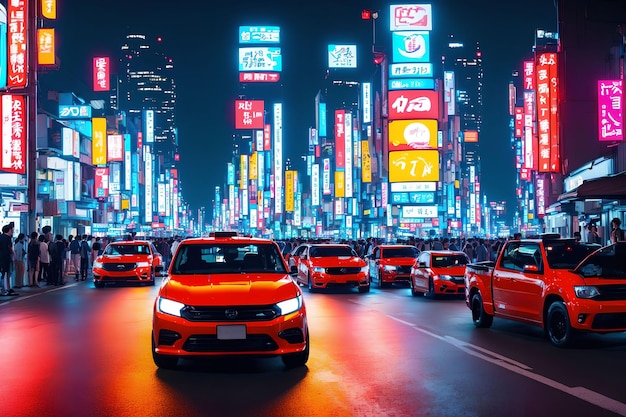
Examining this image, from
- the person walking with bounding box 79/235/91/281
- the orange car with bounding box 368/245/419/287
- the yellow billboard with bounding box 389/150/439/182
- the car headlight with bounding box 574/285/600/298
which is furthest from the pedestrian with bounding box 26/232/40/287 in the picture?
the yellow billboard with bounding box 389/150/439/182

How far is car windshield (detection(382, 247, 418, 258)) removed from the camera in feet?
89.9

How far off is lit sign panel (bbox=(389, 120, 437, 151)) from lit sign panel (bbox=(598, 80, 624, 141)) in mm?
20243

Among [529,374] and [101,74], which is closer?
[529,374]

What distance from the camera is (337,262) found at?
23734 millimetres

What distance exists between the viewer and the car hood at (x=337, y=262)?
23609 mm

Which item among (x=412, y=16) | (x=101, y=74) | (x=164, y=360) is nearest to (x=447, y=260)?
(x=164, y=360)

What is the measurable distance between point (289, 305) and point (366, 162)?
99.7 metres

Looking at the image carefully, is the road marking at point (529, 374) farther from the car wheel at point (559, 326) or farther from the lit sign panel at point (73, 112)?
the lit sign panel at point (73, 112)

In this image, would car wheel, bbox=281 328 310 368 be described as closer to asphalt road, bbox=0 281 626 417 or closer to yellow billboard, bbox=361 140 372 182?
asphalt road, bbox=0 281 626 417

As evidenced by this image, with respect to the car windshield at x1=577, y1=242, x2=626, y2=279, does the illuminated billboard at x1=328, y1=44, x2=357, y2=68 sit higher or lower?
higher

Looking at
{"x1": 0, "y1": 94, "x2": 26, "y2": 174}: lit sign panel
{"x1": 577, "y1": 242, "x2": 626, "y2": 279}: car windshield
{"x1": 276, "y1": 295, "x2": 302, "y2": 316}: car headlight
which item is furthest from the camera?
{"x1": 0, "y1": 94, "x2": 26, "y2": 174}: lit sign panel

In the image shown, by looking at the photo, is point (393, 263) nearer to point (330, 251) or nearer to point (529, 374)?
point (330, 251)

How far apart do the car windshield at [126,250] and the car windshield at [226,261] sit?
56.5 ft

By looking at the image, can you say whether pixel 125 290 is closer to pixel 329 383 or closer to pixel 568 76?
pixel 329 383
